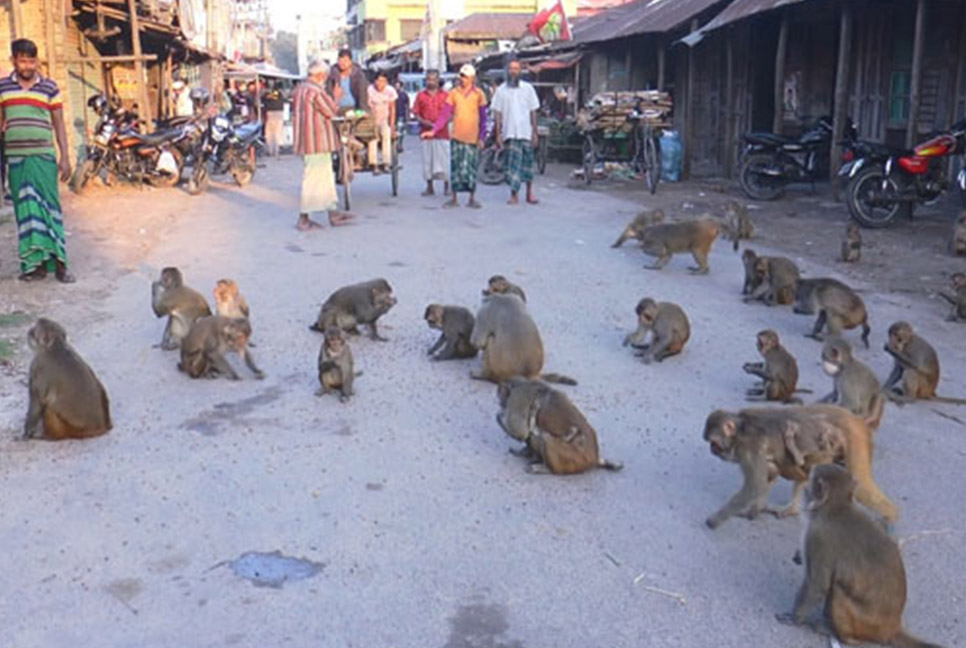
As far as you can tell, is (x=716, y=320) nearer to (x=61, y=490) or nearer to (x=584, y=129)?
(x=61, y=490)

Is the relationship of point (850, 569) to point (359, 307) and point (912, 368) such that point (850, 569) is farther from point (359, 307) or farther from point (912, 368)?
point (359, 307)

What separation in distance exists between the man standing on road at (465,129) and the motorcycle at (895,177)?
17.1 ft

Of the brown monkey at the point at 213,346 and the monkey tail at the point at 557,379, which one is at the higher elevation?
the brown monkey at the point at 213,346

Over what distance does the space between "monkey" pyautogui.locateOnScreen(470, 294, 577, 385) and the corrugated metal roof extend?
44.5ft

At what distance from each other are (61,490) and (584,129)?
594 inches

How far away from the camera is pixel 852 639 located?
3566 mm

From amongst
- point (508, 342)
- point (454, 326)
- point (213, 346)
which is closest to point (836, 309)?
point (508, 342)

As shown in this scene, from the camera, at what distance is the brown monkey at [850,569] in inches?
137

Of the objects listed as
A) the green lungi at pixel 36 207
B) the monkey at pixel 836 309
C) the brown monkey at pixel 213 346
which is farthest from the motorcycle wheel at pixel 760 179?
the brown monkey at pixel 213 346

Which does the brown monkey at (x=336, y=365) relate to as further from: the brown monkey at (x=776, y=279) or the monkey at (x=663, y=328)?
the brown monkey at (x=776, y=279)

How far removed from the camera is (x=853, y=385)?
539 centimetres

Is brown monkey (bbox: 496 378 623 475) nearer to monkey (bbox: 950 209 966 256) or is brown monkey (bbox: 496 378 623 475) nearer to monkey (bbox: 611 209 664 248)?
monkey (bbox: 611 209 664 248)

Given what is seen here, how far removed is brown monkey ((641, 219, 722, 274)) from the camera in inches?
396

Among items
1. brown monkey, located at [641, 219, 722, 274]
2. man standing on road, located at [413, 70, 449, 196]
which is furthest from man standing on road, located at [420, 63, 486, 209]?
brown monkey, located at [641, 219, 722, 274]
